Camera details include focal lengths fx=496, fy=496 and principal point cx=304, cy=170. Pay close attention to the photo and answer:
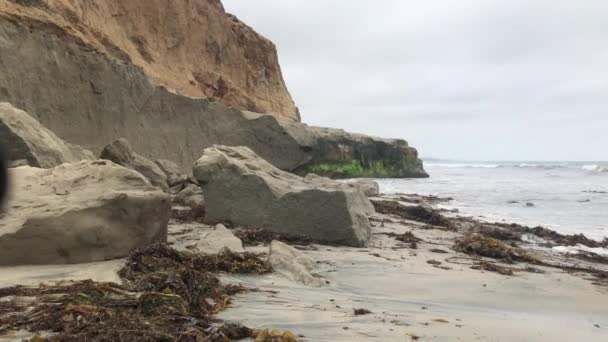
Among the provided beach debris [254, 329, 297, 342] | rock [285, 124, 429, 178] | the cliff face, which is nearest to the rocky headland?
beach debris [254, 329, 297, 342]

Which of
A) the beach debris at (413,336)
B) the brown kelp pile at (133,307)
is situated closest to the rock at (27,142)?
the brown kelp pile at (133,307)

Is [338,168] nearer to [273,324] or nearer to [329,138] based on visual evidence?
[329,138]

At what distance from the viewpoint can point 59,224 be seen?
4227 millimetres

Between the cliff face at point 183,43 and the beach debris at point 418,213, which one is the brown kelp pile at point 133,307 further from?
the cliff face at point 183,43

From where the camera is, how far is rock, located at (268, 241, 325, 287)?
428 cm

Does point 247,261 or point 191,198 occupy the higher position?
point 191,198

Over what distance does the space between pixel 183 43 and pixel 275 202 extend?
2735cm

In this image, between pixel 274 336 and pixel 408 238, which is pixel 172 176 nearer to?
pixel 408 238

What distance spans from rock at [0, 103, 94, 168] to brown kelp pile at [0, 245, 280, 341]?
3985 mm

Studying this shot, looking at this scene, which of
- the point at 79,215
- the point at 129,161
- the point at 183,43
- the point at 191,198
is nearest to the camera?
the point at 79,215

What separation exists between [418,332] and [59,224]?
3085mm

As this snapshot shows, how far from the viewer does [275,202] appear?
22.6 feet

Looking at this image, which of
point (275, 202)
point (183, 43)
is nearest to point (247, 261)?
point (275, 202)

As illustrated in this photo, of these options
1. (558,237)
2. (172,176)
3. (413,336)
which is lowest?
(558,237)
